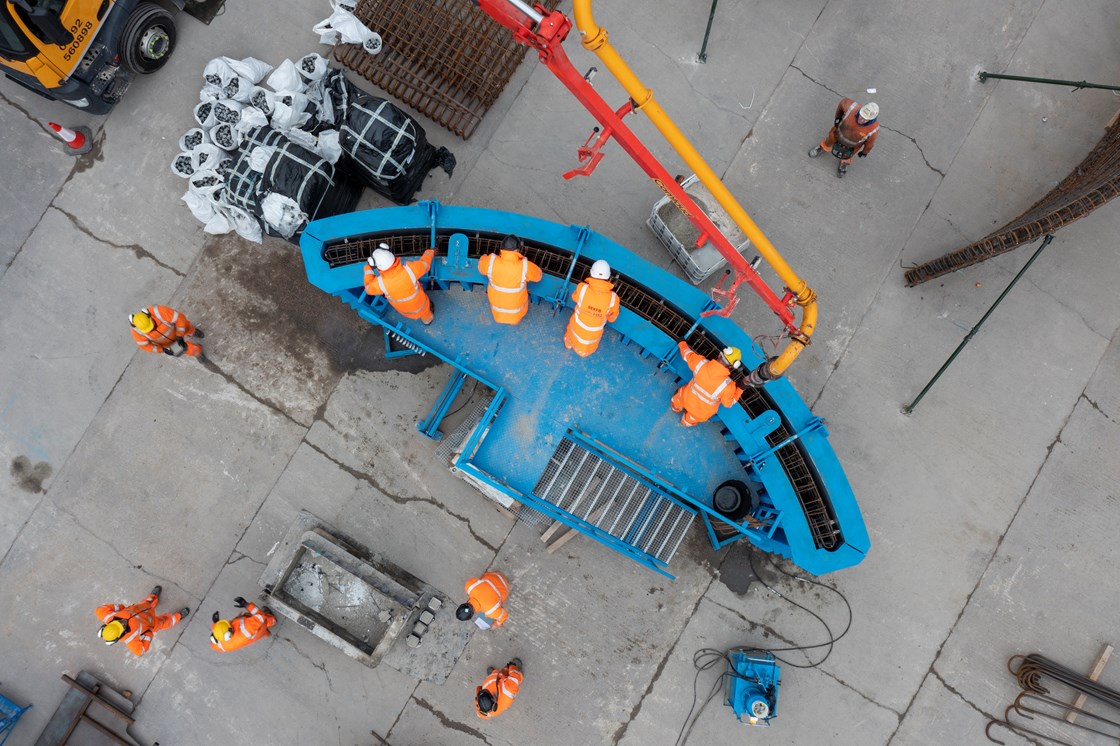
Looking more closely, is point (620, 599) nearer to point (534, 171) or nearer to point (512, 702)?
point (512, 702)

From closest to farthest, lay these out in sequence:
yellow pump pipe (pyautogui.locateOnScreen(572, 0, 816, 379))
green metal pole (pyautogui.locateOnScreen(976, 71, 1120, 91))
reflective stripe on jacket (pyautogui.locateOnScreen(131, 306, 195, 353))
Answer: yellow pump pipe (pyautogui.locateOnScreen(572, 0, 816, 379)) → reflective stripe on jacket (pyautogui.locateOnScreen(131, 306, 195, 353)) → green metal pole (pyautogui.locateOnScreen(976, 71, 1120, 91))

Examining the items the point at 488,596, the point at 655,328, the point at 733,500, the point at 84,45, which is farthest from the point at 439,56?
the point at 488,596

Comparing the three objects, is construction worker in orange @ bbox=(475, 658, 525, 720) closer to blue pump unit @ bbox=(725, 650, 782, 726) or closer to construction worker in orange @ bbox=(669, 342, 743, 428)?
blue pump unit @ bbox=(725, 650, 782, 726)

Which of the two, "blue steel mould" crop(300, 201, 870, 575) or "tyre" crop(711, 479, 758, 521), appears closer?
"blue steel mould" crop(300, 201, 870, 575)

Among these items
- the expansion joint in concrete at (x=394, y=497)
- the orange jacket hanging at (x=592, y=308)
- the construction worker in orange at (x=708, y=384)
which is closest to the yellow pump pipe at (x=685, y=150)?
the construction worker in orange at (x=708, y=384)

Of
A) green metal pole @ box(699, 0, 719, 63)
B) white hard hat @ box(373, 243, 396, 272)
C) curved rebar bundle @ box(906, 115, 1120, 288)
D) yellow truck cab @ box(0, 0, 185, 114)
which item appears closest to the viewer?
white hard hat @ box(373, 243, 396, 272)

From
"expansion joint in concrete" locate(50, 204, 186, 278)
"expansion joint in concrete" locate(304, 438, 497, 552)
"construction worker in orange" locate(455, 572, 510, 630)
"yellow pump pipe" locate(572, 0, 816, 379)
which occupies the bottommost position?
"construction worker in orange" locate(455, 572, 510, 630)

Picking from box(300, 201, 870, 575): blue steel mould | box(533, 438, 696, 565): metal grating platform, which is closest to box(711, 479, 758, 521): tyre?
box(300, 201, 870, 575): blue steel mould
